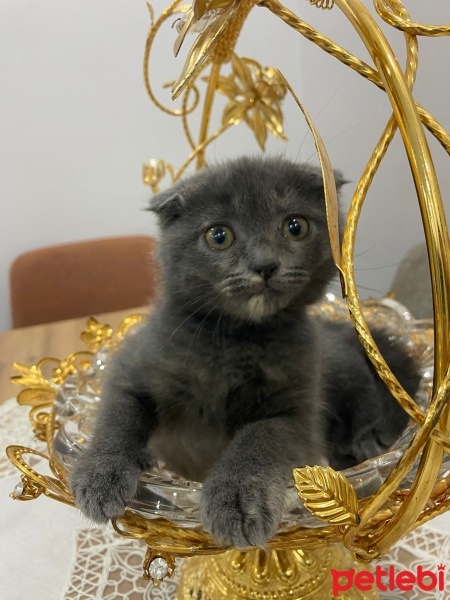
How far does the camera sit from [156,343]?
609 millimetres

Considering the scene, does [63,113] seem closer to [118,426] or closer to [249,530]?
[118,426]

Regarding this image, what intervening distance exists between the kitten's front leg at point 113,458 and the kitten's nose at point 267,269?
0.64 feet

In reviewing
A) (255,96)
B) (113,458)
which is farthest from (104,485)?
(255,96)

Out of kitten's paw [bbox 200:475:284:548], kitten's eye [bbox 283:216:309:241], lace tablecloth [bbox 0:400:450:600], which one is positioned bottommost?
lace tablecloth [bbox 0:400:450:600]

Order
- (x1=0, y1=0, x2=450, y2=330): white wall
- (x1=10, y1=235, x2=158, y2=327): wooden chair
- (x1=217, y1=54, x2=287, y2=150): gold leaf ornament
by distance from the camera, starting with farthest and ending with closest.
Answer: (x1=10, y1=235, x2=158, y2=327): wooden chair, (x1=0, y1=0, x2=450, y2=330): white wall, (x1=217, y1=54, x2=287, y2=150): gold leaf ornament

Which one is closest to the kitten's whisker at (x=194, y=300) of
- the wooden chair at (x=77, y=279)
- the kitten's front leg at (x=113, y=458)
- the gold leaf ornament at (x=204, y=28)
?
the kitten's front leg at (x=113, y=458)

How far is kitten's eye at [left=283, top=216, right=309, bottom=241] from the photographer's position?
0.55 metres

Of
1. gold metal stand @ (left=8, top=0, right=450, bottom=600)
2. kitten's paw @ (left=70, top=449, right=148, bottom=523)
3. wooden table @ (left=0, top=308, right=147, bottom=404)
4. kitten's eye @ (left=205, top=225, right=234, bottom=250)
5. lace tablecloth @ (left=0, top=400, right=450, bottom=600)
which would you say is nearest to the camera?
gold metal stand @ (left=8, top=0, right=450, bottom=600)

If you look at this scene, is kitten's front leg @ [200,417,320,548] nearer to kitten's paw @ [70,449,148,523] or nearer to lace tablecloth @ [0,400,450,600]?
kitten's paw @ [70,449,148,523]

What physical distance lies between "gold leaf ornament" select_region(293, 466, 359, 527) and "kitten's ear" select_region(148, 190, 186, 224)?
327 mm

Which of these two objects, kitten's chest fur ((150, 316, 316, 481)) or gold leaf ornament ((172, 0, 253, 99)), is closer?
gold leaf ornament ((172, 0, 253, 99))

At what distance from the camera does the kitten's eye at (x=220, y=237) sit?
1.80ft

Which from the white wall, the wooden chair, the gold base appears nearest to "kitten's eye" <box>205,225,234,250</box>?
the gold base

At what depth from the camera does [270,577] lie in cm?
57
